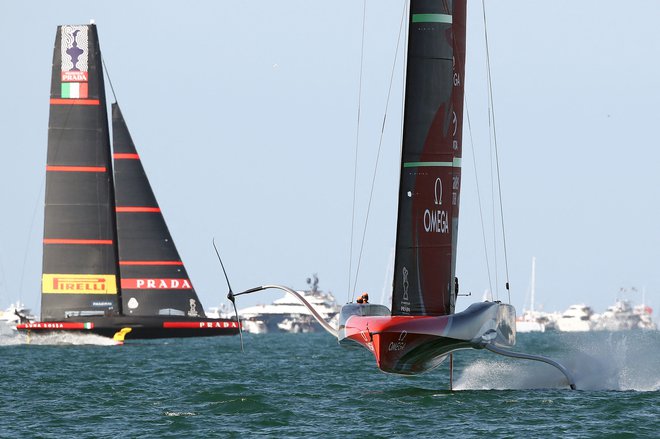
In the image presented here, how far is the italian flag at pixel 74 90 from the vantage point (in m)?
58.4

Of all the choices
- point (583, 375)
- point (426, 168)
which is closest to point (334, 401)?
point (426, 168)

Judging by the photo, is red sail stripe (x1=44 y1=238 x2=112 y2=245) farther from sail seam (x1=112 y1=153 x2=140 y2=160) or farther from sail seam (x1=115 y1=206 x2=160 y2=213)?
sail seam (x1=112 y1=153 x2=140 y2=160)

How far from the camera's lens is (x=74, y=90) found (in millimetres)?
58438

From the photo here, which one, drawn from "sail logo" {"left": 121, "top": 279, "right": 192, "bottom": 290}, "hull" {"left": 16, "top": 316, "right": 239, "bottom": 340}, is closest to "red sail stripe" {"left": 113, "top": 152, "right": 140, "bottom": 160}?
"sail logo" {"left": 121, "top": 279, "right": 192, "bottom": 290}

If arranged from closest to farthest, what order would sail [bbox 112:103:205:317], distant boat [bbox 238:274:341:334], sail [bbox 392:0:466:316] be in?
sail [bbox 392:0:466:316]
sail [bbox 112:103:205:317]
distant boat [bbox 238:274:341:334]

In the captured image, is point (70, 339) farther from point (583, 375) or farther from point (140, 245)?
point (583, 375)

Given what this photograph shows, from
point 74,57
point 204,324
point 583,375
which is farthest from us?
point 204,324

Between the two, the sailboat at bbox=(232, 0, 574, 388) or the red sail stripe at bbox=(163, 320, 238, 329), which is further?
the red sail stripe at bbox=(163, 320, 238, 329)

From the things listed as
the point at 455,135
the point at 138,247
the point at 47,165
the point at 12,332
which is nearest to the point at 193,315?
the point at 138,247

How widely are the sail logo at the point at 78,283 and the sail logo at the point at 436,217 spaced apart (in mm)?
33439

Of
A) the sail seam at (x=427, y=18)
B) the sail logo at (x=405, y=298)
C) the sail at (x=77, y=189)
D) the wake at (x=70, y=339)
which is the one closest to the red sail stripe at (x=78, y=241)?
the sail at (x=77, y=189)

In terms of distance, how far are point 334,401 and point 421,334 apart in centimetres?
364

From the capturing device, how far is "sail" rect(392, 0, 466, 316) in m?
27.6

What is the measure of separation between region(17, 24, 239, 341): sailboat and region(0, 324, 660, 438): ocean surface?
601 inches
